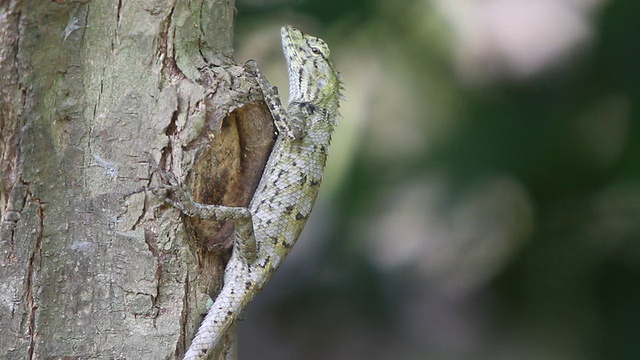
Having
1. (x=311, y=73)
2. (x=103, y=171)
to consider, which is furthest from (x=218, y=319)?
(x=311, y=73)

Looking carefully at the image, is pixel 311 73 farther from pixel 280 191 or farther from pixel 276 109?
pixel 280 191

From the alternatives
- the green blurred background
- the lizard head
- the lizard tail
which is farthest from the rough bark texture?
the green blurred background

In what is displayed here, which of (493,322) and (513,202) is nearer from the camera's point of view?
(513,202)

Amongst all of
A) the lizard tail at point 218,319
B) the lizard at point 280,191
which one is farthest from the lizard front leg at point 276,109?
the lizard tail at point 218,319

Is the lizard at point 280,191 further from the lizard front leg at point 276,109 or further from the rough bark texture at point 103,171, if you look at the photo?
the rough bark texture at point 103,171

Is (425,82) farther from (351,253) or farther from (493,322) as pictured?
(493,322)

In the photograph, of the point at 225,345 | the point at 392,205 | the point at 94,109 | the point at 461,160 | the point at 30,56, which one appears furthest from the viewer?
the point at 392,205

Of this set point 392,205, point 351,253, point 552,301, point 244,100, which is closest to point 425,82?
point 392,205
